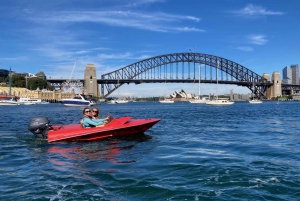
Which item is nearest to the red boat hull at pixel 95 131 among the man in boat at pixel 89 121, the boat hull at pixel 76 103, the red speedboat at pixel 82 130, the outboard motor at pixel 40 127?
the red speedboat at pixel 82 130

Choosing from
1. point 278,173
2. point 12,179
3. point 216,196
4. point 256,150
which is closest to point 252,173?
point 278,173

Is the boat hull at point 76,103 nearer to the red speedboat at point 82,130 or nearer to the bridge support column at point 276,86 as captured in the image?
the red speedboat at point 82,130

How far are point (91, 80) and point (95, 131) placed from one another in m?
117

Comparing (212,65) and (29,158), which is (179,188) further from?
(212,65)

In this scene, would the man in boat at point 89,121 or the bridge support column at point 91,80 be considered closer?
the man in boat at point 89,121

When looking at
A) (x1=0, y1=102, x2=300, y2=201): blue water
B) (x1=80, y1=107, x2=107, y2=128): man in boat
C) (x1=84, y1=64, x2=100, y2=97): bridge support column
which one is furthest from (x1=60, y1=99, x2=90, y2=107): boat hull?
(x1=84, y1=64, x2=100, y2=97): bridge support column

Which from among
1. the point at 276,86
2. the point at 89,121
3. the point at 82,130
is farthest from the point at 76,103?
the point at 276,86

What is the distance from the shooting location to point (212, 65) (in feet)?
449

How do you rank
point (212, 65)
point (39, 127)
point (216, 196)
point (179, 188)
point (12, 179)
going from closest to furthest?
point (216, 196)
point (179, 188)
point (12, 179)
point (39, 127)
point (212, 65)

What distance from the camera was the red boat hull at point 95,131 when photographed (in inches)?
494

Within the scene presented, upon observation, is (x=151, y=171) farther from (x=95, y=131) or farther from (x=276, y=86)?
(x=276, y=86)

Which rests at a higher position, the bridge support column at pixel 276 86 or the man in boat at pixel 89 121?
the bridge support column at pixel 276 86

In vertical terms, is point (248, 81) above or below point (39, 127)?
above

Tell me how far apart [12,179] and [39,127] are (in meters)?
6.04
